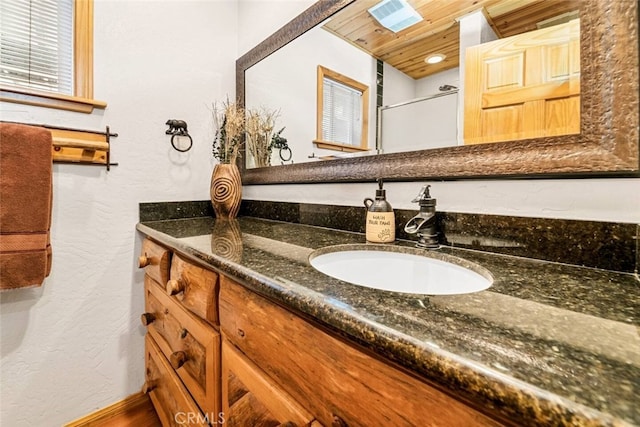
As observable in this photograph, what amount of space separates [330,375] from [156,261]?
31.5 inches

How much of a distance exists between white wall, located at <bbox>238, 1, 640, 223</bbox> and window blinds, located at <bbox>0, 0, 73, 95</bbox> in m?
1.20

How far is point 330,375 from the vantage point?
0.38 meters

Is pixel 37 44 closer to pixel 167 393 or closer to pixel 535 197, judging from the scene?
pixel 167 393

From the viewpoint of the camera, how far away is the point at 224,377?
63 centimetres

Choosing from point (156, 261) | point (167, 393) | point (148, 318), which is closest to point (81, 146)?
point (156, 261)

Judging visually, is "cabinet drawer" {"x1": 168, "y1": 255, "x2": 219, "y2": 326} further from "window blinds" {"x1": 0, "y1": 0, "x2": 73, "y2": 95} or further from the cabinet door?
"window blinds" {"x1": 0, "y1": 0, "x2": 73, "y2": 95}

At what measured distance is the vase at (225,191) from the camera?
133 centimetres

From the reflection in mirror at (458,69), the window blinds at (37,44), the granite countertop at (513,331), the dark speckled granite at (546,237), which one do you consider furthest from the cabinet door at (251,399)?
the window blinds at (37,44)

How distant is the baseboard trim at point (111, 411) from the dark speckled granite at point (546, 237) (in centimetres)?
134

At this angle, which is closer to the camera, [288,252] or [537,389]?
[537,389]

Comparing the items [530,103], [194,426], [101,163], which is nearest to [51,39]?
[101,163]

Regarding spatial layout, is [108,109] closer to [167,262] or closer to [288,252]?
[167,262]

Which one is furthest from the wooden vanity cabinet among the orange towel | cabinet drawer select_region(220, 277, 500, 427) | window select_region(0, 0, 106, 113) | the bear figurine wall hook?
window select_region(0, 0, 106, 113)

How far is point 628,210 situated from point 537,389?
0.52 metres
